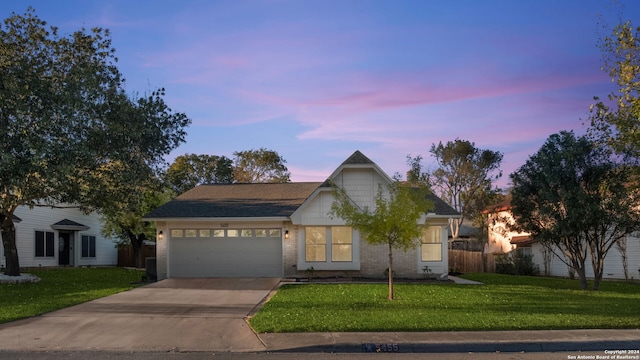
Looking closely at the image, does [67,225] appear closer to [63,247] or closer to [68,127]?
[63,247]

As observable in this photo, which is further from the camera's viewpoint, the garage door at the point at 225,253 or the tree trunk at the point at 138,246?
the tree trunk at the point at 138,246

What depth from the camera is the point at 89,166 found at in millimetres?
19594

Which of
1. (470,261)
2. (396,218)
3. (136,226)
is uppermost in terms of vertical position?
(396,218)

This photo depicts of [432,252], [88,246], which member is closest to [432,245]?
[432,252]

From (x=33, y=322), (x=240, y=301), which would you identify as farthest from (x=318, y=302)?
(x=33, y=322)

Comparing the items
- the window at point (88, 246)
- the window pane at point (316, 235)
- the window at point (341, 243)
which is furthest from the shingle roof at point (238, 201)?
the window at point (88, 246)

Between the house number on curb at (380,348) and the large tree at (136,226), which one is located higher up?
the large tree at (136,226)

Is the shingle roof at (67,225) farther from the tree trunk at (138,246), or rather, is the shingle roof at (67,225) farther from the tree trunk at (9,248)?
the tree trunk at (9,248)

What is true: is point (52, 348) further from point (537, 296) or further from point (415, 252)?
point (415, 252)

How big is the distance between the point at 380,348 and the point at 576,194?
44.7ft

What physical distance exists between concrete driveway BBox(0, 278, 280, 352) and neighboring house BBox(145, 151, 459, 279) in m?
6.40

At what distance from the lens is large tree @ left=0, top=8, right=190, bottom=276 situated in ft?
58.6

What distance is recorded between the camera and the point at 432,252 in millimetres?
24969

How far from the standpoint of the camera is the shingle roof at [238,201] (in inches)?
982
